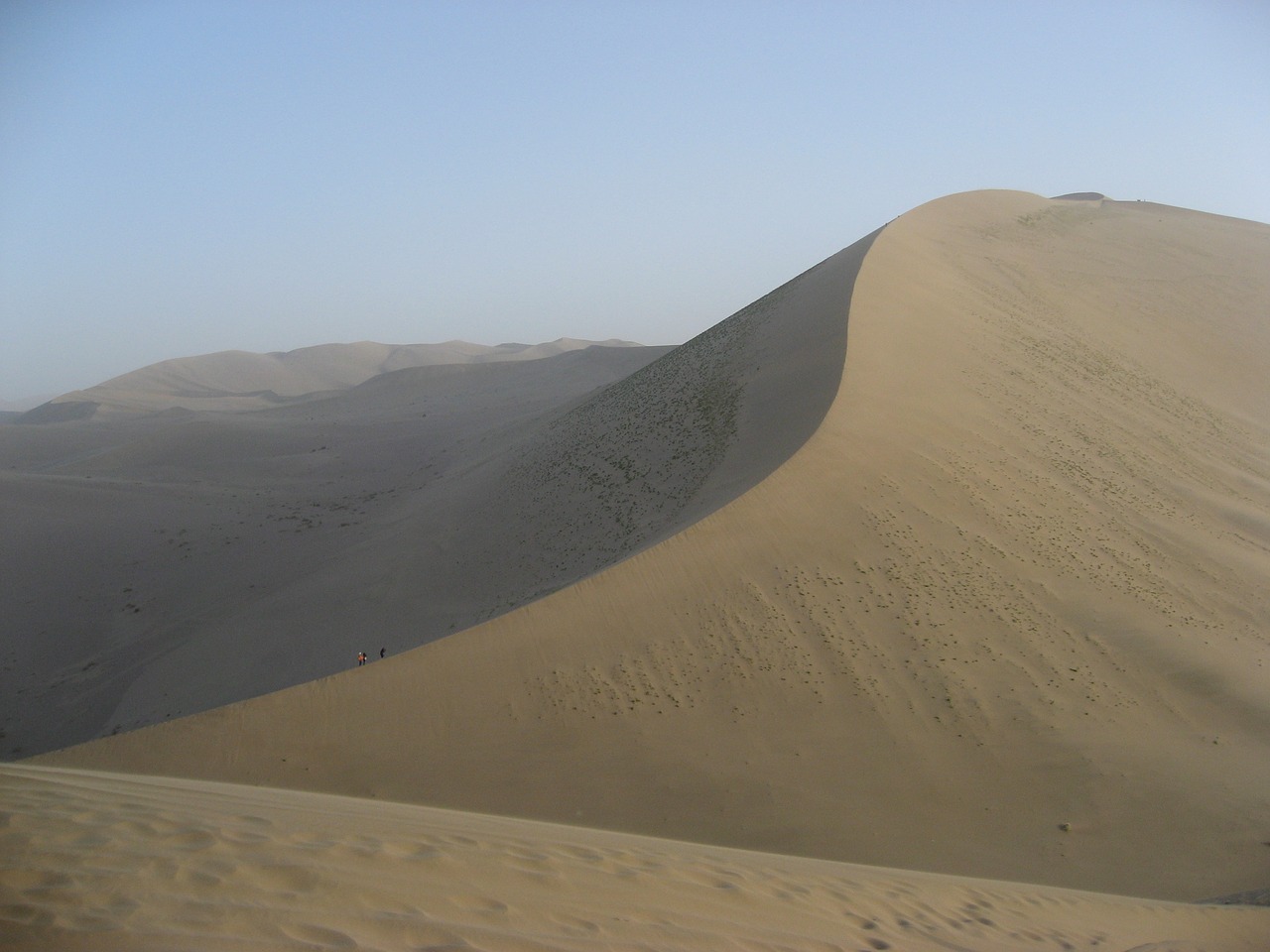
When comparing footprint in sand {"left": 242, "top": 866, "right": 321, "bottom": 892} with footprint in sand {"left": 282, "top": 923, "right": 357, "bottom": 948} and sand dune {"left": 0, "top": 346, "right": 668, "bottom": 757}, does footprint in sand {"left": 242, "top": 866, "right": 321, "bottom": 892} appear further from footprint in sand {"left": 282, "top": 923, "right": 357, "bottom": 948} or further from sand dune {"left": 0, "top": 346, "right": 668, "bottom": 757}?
sand dune {"left": 0, "top": 346, "right": 668, "bottom": 757}

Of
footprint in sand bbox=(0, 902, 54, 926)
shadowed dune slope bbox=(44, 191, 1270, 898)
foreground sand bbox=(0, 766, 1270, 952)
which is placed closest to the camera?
footprint in sand bbox=(0, 902, 54, 926)

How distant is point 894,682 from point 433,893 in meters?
7.87

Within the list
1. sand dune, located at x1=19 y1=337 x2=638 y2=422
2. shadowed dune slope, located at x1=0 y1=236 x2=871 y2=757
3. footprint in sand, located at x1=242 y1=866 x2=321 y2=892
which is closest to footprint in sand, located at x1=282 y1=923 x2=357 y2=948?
footprint in sand, located at x1=242 y1=866 x2=321 y2=892

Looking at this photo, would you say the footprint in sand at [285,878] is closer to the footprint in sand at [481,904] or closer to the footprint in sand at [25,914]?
the footprint in sand at [481,904]

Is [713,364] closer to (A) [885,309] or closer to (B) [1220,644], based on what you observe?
(A) [885,309]

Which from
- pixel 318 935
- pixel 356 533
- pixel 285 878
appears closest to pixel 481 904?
pixel 318 935

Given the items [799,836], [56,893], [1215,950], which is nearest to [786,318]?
[799,836]

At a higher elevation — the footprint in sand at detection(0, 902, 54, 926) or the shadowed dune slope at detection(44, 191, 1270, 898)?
the footprint in sand at detection(0, 902, 54, 926)

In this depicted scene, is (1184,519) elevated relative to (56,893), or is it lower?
lower

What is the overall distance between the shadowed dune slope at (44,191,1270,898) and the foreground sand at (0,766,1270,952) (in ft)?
7.02

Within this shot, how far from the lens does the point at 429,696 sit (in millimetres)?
10953

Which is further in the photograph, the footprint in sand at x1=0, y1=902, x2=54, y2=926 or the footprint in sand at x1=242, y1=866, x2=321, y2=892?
the footprint in sand at x1=242, y1=866, x2=321, y2=892

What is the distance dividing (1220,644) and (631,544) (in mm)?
9062

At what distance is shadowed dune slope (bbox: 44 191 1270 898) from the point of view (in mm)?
8797
